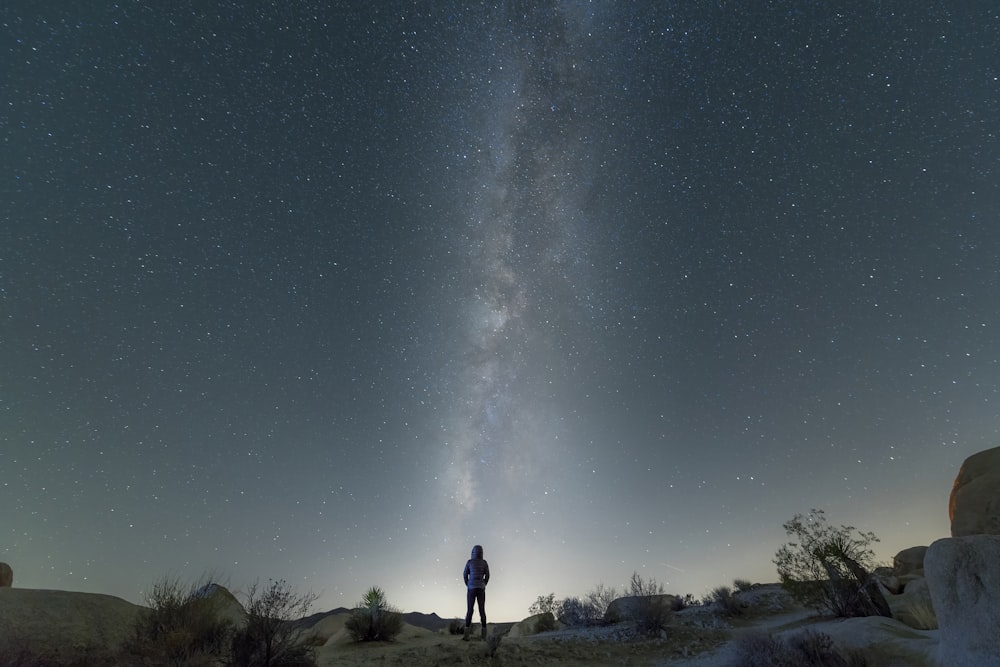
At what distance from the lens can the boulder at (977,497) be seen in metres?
15.5

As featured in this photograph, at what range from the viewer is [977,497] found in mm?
16125

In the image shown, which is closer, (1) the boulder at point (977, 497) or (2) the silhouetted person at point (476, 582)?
(2) the silhouetted person at point (476, 582)

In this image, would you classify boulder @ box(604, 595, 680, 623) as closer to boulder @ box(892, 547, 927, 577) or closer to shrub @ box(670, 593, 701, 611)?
shrub @ box(670, 593, 701, 611)

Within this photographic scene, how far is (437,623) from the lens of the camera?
2229 inches

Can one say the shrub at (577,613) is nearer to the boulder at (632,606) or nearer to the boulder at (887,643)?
the boulder at (632,606)

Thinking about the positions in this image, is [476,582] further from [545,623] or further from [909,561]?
[909,561]

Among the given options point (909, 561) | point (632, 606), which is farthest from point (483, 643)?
point (909, 561)

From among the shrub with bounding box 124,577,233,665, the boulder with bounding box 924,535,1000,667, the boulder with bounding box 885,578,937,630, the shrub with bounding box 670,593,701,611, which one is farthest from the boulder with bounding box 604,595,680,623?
the shrub with bounding box 124,577,233,665

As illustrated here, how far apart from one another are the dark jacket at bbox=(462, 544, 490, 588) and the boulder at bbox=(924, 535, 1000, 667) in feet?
31.0

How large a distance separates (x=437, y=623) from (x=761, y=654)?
5872cm

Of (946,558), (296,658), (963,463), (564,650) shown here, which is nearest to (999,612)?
(946,558)

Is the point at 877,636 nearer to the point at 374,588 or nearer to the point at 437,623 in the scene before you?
the point at 374,588

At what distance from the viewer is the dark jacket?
1265 cm

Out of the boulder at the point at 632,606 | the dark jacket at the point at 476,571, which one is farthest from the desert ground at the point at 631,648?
the dark jacket at the point at 476,571
